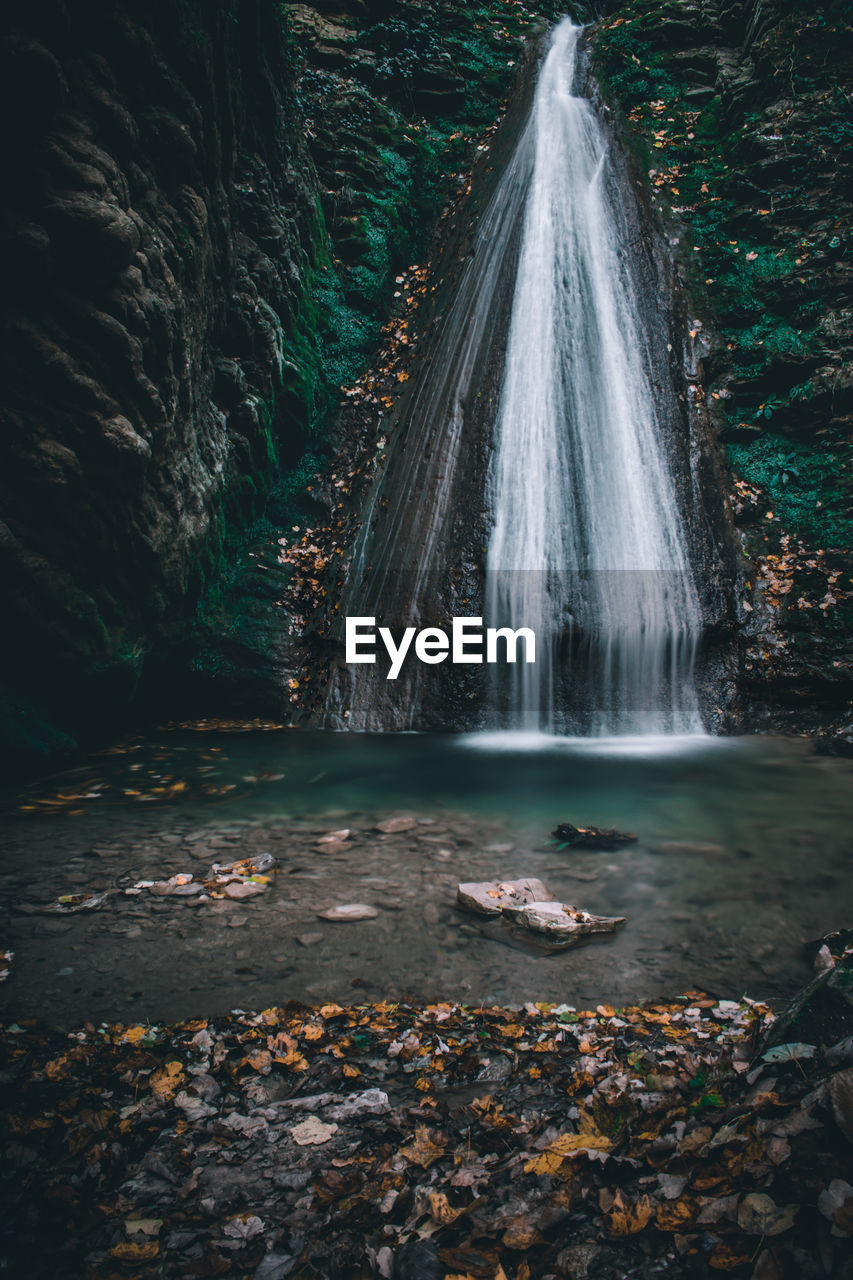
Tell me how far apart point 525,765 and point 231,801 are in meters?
2.72

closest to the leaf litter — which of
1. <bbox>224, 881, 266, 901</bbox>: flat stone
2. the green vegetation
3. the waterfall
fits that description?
<bbox>224, 881, 266, 901</bbox>: flat stone

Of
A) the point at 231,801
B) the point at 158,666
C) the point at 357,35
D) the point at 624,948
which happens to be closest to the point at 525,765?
the point at 231,801

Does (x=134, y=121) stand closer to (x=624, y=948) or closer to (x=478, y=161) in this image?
(x=624, y=948)

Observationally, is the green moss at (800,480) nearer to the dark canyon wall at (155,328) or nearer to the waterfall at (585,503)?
the waterfall at (585,503)

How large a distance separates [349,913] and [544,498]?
20.2 feet

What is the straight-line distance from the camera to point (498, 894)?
283 cm

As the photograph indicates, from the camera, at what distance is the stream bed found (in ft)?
7.30

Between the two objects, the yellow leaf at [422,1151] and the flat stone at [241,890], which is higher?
the flat stone at [241,890]

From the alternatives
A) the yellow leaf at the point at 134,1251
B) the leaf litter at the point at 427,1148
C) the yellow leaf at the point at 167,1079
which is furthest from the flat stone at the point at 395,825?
the yellow leaf at the point at 134,1251

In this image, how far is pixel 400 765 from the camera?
552cm

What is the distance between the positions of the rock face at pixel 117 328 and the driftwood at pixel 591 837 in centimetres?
434

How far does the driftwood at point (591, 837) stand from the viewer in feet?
11.9

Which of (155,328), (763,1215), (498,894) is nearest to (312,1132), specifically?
(763,1215)

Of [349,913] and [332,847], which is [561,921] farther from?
[332,847]
